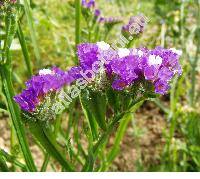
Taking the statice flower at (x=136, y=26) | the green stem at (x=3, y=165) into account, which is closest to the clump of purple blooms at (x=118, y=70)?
the green stem at (x=3, y=165)

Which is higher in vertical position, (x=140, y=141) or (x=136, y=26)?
(x=136, y=26)

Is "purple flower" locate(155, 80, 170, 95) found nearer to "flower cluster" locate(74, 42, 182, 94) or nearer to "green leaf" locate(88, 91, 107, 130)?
"flower cluster" locate(74, 42, 182, 94)

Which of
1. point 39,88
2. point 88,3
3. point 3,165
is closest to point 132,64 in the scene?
point 39,88

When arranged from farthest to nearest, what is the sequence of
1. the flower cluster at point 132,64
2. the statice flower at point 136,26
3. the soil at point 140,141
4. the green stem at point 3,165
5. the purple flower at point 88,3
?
the soil at point 140,141, the purple flower at point 88,3, the statice flower at point 136,26, the green stem at point 3,165, the flower cluster at point 132,64

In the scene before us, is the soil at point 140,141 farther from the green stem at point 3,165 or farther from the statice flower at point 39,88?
the statice flower at point 39,88

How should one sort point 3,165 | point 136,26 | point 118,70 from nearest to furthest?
point 118,70 → point 3,165 → point 136,26

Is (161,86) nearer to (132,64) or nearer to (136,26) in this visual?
(132,64)

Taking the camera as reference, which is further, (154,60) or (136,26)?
(136,26)

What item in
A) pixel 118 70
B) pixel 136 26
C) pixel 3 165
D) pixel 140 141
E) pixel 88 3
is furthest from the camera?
pixel 140 141
